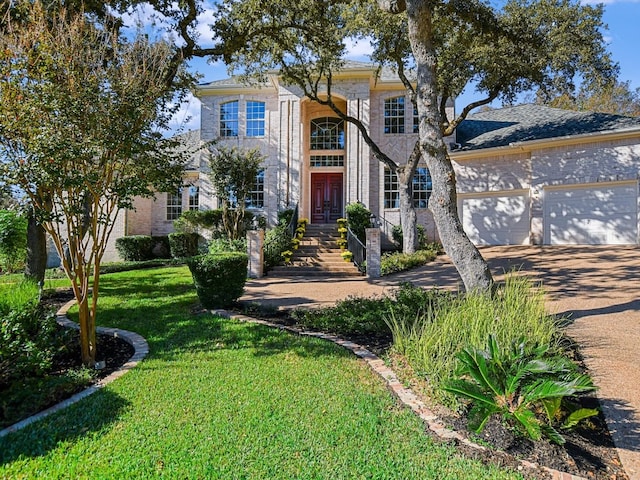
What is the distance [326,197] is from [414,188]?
13.3ft

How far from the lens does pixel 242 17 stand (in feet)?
32.7

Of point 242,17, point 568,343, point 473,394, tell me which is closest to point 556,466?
point 473,394

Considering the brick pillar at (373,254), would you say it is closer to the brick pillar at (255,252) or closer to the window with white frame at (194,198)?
the brick pillar at (255,252)

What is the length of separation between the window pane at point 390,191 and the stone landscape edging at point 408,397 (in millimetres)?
12262

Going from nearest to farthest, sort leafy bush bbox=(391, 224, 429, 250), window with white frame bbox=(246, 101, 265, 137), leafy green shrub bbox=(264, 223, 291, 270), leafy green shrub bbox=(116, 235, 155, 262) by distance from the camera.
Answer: leafy green shrub bbox=(264, 223, 291, 270) → leafy bush bbox=(391, 224, 429, 250) → leafy green shrub bbox=(116, 235, 155, 262) → window with white frame bbox=(246, 101, 265, 137)

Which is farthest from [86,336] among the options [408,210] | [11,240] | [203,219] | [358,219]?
[203,219]

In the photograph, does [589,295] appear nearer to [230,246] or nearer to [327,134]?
[230,246]

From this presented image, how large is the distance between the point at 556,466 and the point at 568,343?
9.17 feet

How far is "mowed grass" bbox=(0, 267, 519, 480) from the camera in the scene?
8.56 feet

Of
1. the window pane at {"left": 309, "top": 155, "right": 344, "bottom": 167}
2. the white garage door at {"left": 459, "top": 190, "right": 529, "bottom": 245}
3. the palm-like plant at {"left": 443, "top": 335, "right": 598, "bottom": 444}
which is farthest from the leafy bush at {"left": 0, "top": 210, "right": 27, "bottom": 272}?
the white garage door at {"left": 459, "top": 190, "right": 529, "bottom": 245}

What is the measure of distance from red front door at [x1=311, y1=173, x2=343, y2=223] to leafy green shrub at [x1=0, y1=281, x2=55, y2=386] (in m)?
14.4

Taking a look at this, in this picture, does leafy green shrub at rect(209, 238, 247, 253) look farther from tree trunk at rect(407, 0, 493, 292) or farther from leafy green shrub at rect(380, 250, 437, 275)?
tree trunk at rect(407, 0, 493, 292)

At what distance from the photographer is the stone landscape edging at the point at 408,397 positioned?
2.63 metres

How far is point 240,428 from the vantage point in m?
3.06
